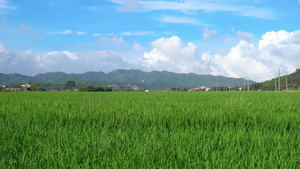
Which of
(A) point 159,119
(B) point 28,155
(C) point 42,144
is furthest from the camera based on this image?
(A) point 159,119

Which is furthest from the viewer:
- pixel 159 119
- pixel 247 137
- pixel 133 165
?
pixel 159 119

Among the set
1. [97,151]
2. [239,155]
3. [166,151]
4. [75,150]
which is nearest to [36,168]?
[75,150]

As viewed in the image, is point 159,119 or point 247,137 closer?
point 247,137

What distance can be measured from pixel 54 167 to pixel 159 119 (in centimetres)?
267

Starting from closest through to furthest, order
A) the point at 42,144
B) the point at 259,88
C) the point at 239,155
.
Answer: the point at 239,155, the point at 42,144, the point at 259,88

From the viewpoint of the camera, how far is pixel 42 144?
2668 millimetres

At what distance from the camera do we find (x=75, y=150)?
93.0 inches

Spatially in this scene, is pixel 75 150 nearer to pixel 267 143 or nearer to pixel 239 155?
pixel 239 155

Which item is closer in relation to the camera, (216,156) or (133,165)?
(133,165)

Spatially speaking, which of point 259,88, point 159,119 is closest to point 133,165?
point 159,119

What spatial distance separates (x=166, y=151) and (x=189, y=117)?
7.65 ft

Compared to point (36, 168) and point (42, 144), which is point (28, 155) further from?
point (36, 168)

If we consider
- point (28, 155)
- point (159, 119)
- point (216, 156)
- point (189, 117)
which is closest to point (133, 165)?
point (216, 156)

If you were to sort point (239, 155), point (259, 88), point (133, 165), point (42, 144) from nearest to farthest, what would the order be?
1. point (133, 165)
2. point (239, 155)
3. point (42, 144)
4. point (259, 88)
